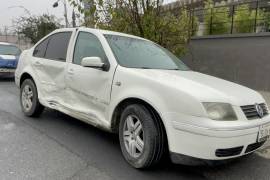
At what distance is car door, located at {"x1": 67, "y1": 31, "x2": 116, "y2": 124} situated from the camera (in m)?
4.05

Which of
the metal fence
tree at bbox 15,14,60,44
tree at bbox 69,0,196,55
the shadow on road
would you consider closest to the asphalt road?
the shadow on road

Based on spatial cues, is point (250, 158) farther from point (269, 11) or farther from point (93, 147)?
point (269, 11)

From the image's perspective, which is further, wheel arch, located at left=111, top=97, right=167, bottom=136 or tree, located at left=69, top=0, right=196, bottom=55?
tree, located at left=69, top=0, right=196, bottom=55

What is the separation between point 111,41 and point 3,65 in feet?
29.7

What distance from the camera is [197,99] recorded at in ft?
10.1

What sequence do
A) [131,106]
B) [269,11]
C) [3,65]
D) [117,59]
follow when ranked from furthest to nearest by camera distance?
[3,65] < [269,11] < [117,59] < [131,106]

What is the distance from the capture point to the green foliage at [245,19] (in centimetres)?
1112

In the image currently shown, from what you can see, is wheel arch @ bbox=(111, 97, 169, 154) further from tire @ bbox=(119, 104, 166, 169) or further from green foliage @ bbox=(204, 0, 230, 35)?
green foliage @ bbox=(204, 0, 230, 35)

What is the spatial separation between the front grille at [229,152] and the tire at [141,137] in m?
0.62

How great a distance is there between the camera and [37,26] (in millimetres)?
23703

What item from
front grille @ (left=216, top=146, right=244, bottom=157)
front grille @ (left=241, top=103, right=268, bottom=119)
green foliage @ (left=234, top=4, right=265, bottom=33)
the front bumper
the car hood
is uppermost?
green foliage @ (left=234, top=4, right=265, bottom=33)

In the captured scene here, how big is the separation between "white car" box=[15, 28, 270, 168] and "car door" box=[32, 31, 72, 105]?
2 cm

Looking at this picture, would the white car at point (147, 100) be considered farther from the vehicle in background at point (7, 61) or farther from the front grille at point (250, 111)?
the vehicle in background at point (7, 61)

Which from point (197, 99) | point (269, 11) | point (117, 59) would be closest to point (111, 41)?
point (117, 59)
